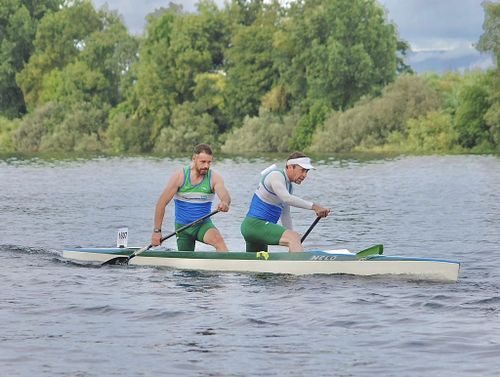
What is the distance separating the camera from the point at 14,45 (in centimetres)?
11712

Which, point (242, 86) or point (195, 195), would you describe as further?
point (242, 86)

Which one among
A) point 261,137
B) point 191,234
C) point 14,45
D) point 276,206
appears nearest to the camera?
point 276,206

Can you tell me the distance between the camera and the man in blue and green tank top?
16484 mm

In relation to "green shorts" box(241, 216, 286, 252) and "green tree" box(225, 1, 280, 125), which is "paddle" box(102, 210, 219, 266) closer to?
"green shorts" box(241, 216, 286, 252)

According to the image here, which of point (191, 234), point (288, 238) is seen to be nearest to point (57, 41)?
point (191, 234)

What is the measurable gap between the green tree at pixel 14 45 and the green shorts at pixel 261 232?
10404 cm

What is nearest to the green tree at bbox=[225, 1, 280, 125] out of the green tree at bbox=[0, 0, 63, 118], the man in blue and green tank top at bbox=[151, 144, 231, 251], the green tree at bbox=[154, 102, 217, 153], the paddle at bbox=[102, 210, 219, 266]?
the green tree at bbox=[154, 102, 217, 153]

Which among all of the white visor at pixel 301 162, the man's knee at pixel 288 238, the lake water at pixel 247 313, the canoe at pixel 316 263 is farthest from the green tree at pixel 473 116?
the white visor at pixel 301 162

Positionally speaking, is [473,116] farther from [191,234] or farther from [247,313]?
[247,313]

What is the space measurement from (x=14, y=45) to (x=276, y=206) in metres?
105

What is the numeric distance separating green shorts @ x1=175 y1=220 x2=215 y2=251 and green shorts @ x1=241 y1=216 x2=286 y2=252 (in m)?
0.73

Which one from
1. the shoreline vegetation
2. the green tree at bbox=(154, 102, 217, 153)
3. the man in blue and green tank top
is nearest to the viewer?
the man in blue and green tank top

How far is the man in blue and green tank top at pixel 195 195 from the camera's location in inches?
649

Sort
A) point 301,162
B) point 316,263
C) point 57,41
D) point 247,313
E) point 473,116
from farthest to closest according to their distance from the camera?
point 57,41 → point 473,116 → point 316,263 → point 301,162 → point 247,313
